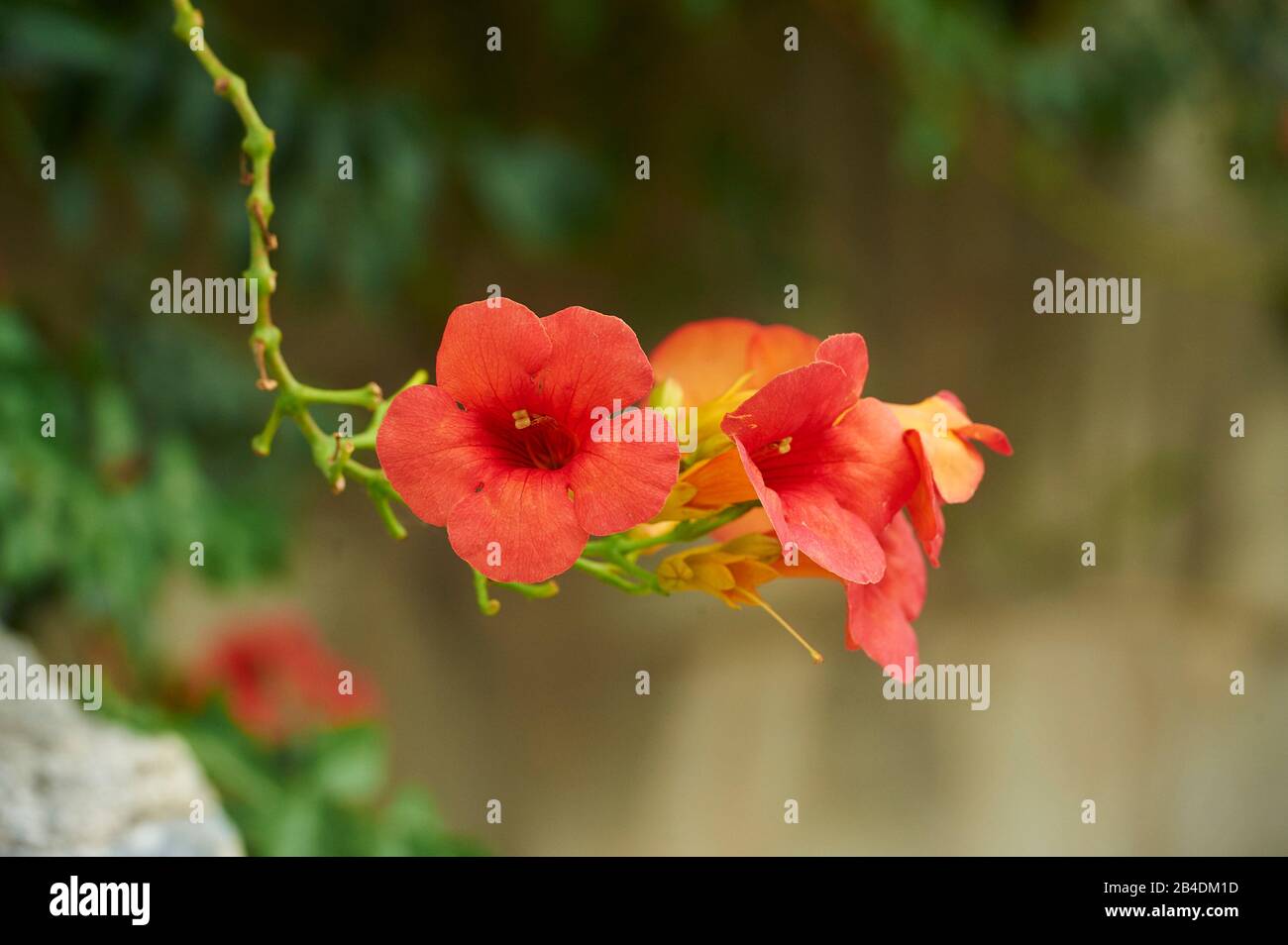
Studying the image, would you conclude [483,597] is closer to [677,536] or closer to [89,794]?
[677,536]

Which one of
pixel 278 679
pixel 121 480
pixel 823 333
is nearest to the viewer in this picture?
pixel 121 480

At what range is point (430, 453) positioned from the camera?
44cm

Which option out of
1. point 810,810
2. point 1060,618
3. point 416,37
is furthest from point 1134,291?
point 416,37

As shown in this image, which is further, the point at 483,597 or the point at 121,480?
the point at 121,480

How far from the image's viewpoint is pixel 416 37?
2121 mm

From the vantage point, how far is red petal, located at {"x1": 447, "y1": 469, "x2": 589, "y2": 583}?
410mm

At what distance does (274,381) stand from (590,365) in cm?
18

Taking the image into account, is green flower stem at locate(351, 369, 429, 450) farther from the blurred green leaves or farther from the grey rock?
the blurred green leaves

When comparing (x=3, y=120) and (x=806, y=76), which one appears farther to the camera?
(x=806, y=76)

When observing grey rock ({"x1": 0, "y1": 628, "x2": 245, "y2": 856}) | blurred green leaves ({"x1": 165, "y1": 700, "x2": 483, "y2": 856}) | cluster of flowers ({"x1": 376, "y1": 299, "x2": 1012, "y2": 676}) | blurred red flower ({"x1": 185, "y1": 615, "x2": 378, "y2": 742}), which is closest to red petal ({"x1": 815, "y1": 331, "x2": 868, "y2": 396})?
cluster of flowers ({"x1": 376, "y1": 299, "x2": 1012, "y2": 676})

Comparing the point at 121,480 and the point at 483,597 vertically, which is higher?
the point at 121,480

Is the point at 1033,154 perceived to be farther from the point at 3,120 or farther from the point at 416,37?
the point at 3,120

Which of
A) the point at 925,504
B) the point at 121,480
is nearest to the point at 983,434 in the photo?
the point at 925,504

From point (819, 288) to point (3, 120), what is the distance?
1488 millimetres
